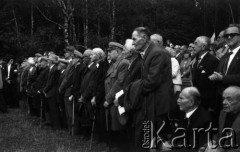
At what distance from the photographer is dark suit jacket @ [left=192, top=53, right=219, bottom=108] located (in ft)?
24.4

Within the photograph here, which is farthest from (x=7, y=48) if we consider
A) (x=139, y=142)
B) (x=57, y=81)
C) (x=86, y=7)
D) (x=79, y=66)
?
(x=139, y=142)

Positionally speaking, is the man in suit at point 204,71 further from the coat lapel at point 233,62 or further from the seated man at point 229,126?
the seated man at point 229,126

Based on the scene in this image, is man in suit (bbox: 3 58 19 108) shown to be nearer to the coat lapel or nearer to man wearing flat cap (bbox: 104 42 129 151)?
man wearing flat cap (bbox: 104 42 129 151)

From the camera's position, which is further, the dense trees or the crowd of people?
the dense trees

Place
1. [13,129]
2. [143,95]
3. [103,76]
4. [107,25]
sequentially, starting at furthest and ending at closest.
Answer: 1. [107,25]
2. [13,129]
3. [103,76]
4. [143,95]

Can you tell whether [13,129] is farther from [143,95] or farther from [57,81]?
[143,95]

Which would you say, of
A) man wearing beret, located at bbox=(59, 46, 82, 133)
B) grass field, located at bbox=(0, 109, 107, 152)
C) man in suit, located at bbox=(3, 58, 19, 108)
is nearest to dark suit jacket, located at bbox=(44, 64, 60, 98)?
man wearing beret, located at bbox=(59, 46, 82, 133)

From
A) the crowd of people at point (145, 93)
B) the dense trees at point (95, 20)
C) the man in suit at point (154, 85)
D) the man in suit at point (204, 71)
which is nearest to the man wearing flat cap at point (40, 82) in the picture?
the crowd of people at point (145, 93)

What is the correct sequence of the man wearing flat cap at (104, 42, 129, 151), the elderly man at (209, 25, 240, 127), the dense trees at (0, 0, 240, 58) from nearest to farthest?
the elderly man at (209, 25, 240, 127) < the man wearing flat cap at (104, 42, 129, 151) < the dense trees at (0, 0, 240, 58)

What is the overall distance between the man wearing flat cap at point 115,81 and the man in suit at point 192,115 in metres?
1.66

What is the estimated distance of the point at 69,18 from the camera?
2777 centimetres

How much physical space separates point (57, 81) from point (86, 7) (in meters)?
17.1

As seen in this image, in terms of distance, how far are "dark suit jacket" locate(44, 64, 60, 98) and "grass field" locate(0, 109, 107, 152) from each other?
39.3 inches

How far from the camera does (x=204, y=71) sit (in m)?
7.59
